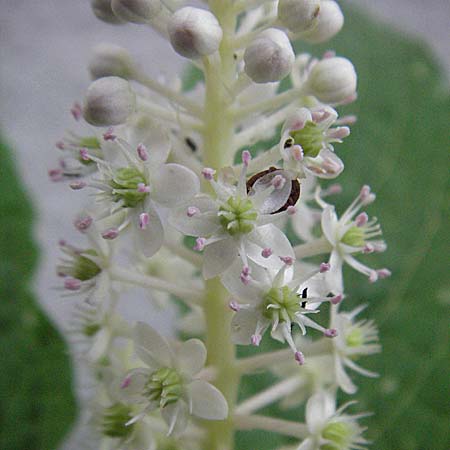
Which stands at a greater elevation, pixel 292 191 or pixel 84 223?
pixel 292 191

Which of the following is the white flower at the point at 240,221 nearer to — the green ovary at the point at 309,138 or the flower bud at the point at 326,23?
the green ovary at the point at 309,138

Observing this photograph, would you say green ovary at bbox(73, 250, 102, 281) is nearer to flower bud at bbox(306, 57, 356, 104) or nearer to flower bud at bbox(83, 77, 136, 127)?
flower bud at bbox(83, 77, 136, 127)

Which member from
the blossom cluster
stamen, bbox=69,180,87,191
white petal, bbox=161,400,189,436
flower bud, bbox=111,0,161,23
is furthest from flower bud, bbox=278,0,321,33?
white petal, bbox=161,400,189,436

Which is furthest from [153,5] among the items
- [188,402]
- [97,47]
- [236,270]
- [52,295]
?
[52,295]

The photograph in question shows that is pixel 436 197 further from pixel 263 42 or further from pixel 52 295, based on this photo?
pixel 52 295

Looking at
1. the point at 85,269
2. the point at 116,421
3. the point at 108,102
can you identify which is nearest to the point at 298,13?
the point at 108,102

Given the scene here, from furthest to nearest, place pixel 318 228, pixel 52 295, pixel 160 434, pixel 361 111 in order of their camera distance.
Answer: pixel 52 295 < pixel 361 111 < pixel 318 228 < pixel 160 434

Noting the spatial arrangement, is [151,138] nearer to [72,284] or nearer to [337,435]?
[72,284]
